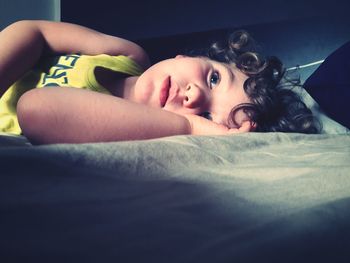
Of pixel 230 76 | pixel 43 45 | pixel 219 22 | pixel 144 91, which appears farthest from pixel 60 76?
pixel 219 22

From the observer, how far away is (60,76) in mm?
945

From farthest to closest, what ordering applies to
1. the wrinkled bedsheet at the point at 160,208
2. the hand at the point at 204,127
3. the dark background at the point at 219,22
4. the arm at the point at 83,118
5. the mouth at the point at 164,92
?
the dark background at the point at 219,22 → the mouth at the point at 164,92 → the hand at the point at 204,127 → the arm at the point at 83,118 → the wrinkled bedsheet at the point at 160,208

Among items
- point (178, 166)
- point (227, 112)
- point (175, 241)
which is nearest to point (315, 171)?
point (178, 166)

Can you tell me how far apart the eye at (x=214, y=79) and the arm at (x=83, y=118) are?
251 millimetres

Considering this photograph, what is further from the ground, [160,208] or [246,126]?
[160,208]

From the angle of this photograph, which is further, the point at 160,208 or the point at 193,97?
the point at 193,97

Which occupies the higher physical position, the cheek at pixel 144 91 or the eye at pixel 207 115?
the cheek at pixel 144 91

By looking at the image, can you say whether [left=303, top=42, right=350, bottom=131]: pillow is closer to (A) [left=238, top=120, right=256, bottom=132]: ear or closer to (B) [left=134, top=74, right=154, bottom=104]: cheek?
(A) [left=238, top=120, right=256, bottom=132]: ear

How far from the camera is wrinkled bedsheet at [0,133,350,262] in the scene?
243 mm

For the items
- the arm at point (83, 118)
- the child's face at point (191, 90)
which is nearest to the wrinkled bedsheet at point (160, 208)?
the arm at point (83, 118)

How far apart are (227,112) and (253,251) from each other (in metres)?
0.66

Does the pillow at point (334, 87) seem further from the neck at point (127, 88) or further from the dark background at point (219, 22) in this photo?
the neck at point (127, 88)

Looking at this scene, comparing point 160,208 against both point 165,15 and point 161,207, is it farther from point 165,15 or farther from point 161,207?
point 165,15

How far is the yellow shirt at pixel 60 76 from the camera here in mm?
853
